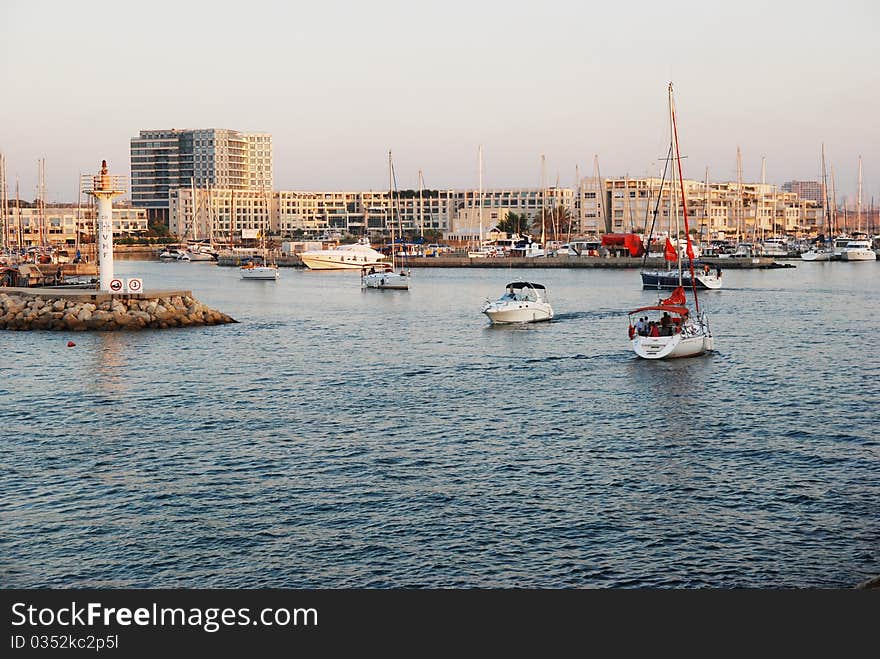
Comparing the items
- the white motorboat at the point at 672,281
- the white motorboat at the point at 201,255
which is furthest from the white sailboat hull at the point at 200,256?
the white motorboat at the point at 672,281

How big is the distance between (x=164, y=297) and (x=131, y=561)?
1807 inches

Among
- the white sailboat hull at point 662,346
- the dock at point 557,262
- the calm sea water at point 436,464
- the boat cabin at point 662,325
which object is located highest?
the dock at point 557,262

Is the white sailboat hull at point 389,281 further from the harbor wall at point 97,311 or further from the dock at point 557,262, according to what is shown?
the dock at point 557,262

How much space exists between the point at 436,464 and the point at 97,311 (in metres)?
38.6

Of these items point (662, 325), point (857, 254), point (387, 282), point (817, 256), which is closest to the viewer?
point (662, 325)

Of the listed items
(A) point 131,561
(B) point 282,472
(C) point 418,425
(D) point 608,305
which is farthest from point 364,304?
(A) point 131,561

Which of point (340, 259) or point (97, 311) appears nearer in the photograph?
point (97, 311)

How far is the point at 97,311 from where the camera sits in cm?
6103

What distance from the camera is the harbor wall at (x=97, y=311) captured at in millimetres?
60469

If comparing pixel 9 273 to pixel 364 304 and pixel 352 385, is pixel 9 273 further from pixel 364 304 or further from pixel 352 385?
pixel 352 385

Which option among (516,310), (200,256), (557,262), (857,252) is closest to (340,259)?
(557,262)

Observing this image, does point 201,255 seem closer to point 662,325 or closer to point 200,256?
point 200,256

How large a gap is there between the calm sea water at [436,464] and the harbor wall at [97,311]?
15.8 feet

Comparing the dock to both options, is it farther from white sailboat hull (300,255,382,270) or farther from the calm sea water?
the calm sea water
